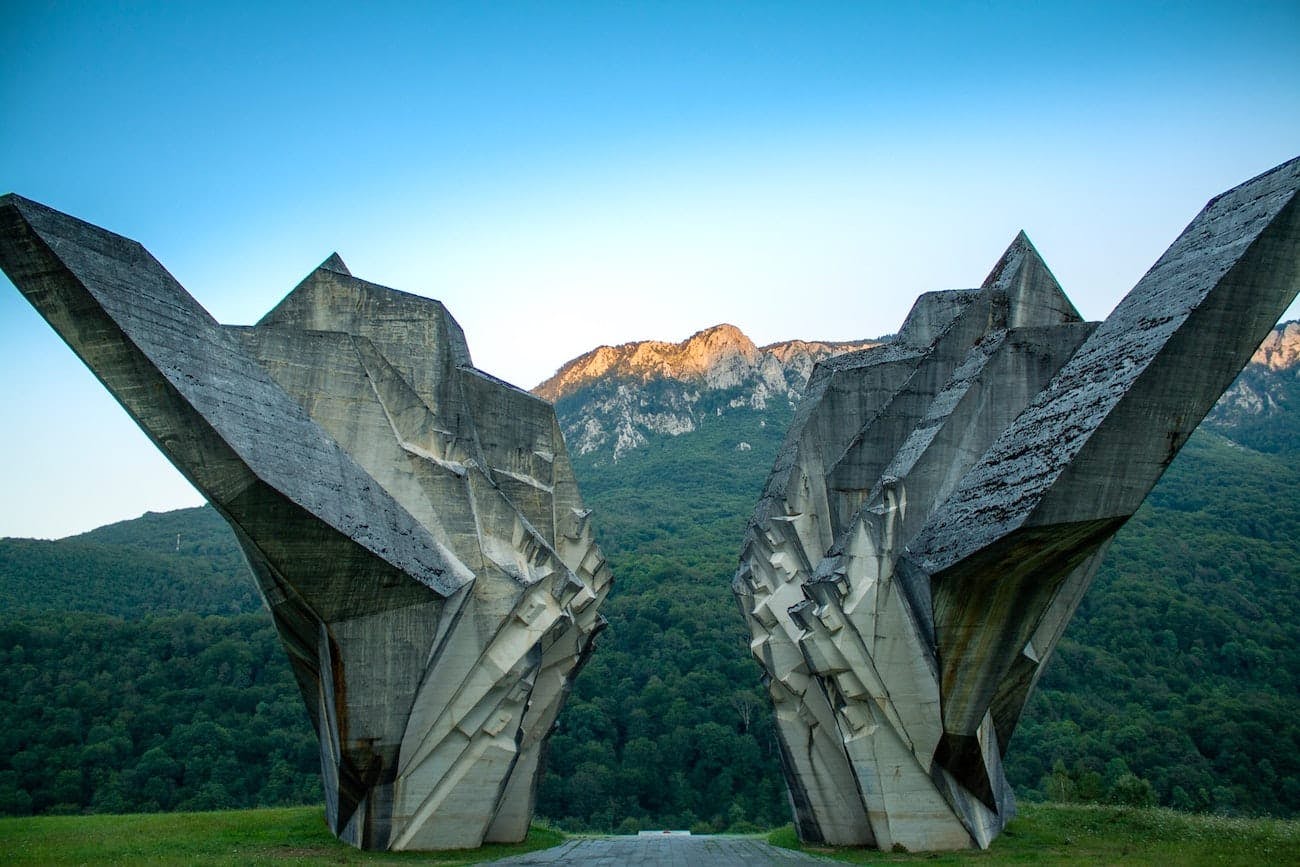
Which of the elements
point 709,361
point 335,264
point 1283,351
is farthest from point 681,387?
point 335,264

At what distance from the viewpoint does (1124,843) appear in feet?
50.3

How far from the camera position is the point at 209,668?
37875mm

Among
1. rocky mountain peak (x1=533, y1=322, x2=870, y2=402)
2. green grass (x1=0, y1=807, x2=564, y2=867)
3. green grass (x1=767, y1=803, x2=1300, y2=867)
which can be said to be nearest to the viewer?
green grass (x1=767, y1=803, x2=1300, y2=867)

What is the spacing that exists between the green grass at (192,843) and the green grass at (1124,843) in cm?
749

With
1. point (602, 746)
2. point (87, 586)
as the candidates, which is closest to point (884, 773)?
point (602, 746)

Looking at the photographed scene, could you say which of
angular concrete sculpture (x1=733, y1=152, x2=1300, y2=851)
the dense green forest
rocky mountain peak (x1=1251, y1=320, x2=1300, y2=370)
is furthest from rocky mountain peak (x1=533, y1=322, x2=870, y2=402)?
angular concrete sculpture (x1=733, y1=152, x2=1300, y2=851)

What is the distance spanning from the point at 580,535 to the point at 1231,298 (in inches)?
568

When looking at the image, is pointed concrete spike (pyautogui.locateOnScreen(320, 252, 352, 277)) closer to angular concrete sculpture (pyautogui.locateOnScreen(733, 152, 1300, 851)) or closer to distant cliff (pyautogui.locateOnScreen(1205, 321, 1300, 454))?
angular concrete sculpture (pyautogui.locateOnScreen(733, 152, 1300, 851))

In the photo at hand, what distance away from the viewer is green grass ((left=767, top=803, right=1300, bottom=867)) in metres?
12.7

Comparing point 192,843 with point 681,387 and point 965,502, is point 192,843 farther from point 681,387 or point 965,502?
point 681,387

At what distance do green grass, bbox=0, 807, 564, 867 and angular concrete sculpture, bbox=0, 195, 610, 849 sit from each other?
77 cm

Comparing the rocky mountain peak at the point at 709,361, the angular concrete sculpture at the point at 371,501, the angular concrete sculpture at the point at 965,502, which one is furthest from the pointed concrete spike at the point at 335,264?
the rocky mountain peak at the point at 709,361

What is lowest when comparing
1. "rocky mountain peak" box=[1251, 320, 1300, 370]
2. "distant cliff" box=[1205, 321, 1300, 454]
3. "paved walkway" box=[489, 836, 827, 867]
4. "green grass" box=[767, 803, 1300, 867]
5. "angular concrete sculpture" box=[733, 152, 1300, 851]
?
"paved walkway" box=[489, 836, 827, 867]

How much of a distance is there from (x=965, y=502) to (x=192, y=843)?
11.9m
